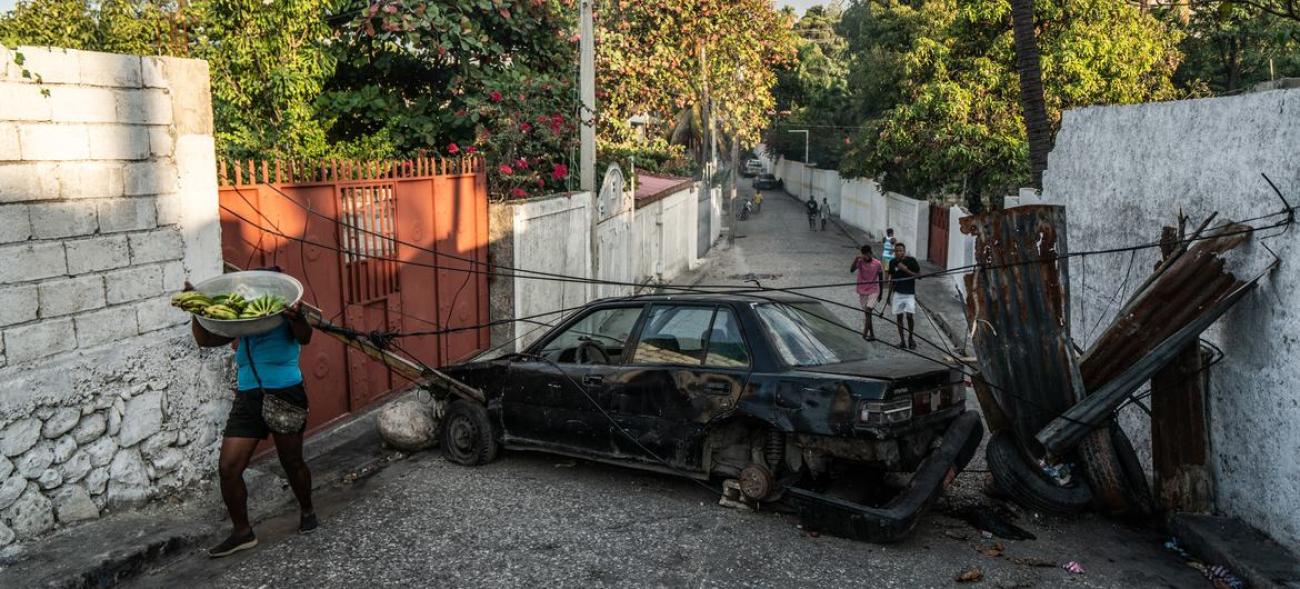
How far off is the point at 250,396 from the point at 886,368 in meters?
4.05

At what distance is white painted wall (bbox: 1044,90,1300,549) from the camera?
5.62 m

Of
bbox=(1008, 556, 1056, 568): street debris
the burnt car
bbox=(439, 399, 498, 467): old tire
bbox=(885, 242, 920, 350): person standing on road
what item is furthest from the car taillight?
bbox=(885, 242, 920, 350): person standing on road

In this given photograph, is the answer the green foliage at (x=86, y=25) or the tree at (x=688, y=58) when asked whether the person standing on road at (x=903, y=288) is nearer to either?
the tree at (x=688, y=58)

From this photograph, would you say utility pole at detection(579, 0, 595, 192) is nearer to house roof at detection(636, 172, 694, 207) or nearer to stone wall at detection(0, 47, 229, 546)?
house roof at detection(636, 172, 694, 207)

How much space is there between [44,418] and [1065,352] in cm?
647

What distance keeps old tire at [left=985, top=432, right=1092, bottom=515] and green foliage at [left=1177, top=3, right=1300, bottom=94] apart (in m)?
23.5

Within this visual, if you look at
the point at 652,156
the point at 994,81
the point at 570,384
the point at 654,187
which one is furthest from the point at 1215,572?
the point at 652,156

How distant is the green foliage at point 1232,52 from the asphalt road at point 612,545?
79.2 feet

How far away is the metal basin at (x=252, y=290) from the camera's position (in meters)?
5.61

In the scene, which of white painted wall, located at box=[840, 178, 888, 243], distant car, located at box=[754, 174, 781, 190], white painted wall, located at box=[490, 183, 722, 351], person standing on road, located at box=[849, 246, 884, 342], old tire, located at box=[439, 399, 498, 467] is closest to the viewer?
old tire, located at box=[439, 399, 498, 467]

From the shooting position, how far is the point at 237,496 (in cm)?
588

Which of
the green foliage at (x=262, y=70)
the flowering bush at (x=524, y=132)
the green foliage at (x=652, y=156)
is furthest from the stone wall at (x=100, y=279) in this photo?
the green foliage at (x=652, y=156)

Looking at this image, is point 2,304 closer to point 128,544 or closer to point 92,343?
point 92,343

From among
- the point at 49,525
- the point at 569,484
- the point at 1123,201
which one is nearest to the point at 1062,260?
the point at 1123,201
